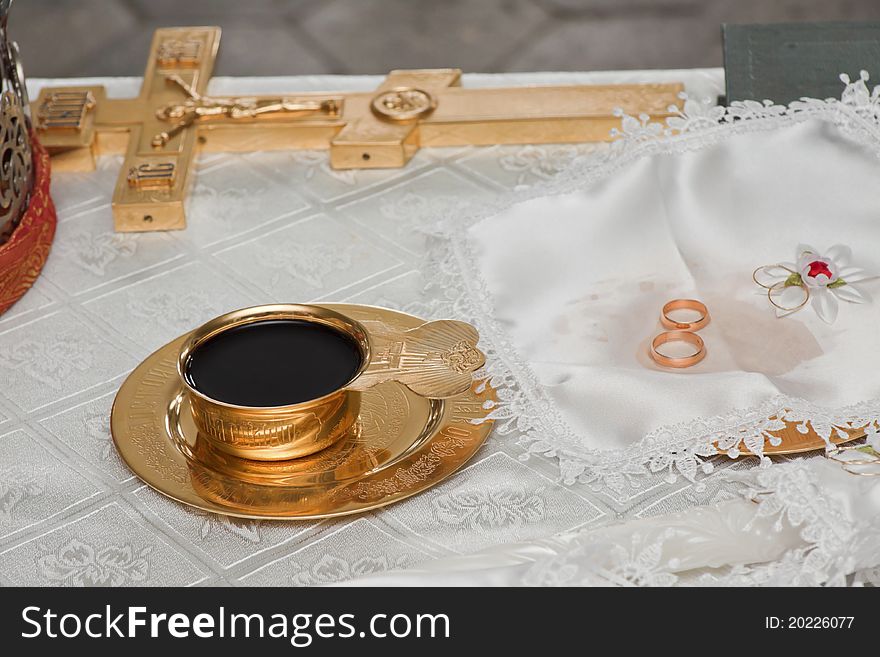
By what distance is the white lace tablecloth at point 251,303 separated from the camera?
94 centimetres

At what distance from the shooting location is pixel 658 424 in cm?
101

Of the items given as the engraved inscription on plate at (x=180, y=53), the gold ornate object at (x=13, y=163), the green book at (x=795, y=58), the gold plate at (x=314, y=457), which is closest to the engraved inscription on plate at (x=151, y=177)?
the gold ornate object at (x=13, y=163)

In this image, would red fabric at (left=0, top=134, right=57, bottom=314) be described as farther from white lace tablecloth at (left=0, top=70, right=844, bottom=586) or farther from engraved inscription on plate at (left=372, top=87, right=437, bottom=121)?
engraved inscription on plate at (left=372, top=87, right=437, bottom=121)

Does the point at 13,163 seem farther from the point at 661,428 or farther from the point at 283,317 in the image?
the point at 661,428

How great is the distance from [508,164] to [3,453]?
2.26ft

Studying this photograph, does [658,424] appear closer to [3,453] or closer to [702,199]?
[702,199]

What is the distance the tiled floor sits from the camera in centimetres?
338

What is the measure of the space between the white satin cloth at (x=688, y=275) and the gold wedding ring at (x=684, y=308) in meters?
0.01

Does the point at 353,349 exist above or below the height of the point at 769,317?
above

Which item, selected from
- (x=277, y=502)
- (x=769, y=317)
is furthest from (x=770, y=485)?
(x=277, y=502)

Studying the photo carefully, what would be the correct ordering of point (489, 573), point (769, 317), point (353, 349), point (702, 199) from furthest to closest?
point (702, 199) < point (769, 317) < point (353, 349) < point (489, 573)

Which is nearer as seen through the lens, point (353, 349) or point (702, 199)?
point (353, 349)

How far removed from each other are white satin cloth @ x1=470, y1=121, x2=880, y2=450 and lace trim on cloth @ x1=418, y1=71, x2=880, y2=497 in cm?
1

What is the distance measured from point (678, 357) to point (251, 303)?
44 cm
